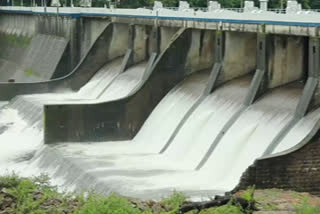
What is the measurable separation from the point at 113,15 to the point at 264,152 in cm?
2021

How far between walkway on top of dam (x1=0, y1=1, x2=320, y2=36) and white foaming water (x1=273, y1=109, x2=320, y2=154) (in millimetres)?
2314

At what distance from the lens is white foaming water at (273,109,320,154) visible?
20781 mm

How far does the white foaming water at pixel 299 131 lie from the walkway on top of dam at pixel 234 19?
2.31m

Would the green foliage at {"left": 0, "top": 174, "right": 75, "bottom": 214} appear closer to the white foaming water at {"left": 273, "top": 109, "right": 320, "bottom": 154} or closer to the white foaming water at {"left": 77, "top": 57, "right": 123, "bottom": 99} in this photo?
the white foaming water at {"left": 273, "top": 109, "right": 320, "bottom": 154}

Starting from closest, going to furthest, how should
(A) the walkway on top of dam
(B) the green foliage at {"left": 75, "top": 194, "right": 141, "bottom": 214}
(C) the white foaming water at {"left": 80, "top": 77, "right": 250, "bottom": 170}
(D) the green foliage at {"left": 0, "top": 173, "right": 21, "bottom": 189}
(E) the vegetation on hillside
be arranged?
1. (B) the green foliage at {"left": 75, "top": 194, "right": 141, "bottom": 214}
2. (E) the vegetation on hillside
3. (D) the green foliage at {"left": 0, "top": 173, "right": 21, "bottom": 189}
4. (A) the walkway on top of dam
5. (C) the white foaming water at {"left": 80, "top": 77, "right": 250, "bottom": 170}


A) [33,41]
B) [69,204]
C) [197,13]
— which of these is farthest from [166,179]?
[33,41]

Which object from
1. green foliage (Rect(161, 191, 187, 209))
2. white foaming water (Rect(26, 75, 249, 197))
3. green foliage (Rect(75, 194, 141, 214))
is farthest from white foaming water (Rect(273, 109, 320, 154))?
green foliage (Rect(75, 194, 141, 214))

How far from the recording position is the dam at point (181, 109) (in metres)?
21.4

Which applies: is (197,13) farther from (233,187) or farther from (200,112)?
(233,187)

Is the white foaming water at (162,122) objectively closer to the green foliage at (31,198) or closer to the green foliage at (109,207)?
the green foliage at (31,198)

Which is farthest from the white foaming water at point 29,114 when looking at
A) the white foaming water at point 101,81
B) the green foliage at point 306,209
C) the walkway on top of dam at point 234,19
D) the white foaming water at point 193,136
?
the green foliage at point 306,209

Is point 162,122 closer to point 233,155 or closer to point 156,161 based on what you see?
point 156,161

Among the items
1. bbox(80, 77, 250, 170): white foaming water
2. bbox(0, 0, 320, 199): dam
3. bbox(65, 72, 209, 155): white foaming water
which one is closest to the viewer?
A: bbox(0, 0, 320, 199): dam

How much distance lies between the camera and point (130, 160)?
83.7 ft
